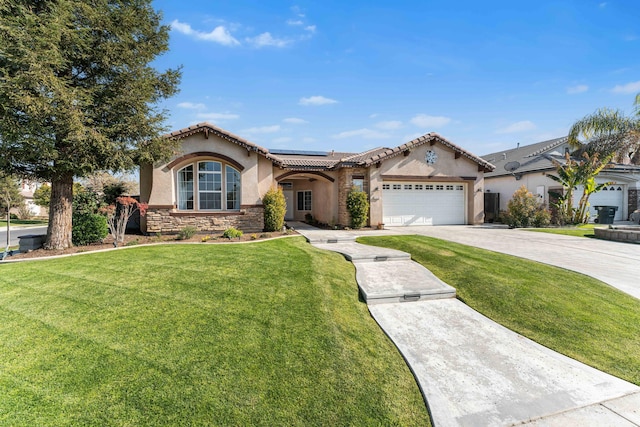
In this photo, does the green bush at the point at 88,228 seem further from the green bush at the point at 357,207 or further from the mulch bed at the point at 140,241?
the green bush at the point at 357,207

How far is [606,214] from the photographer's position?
18.2 metres

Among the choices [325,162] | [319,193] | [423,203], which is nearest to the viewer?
[325,162]

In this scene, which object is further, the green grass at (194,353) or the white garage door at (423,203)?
the white garage door at (423,203)

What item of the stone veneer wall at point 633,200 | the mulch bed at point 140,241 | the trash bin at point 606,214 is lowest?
the mulch bed at point 140,241

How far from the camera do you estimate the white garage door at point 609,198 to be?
19.3 meters

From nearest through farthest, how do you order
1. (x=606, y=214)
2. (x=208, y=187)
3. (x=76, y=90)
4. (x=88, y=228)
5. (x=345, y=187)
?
(x=76, y=90), (x=88, y=228), (x=208, y=187), (x=345, y=187), (x=606, y=214)

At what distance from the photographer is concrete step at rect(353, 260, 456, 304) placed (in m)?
6.17

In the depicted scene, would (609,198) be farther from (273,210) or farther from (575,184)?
(273,210)

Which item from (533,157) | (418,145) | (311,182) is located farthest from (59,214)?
(533,157)

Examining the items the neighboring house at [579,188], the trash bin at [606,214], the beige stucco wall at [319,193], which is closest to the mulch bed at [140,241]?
the beige stucco wall at [319,193]

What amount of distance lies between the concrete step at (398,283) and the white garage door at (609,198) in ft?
62.9

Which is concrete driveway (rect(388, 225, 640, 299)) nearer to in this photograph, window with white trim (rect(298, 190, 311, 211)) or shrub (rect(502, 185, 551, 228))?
shrub (rect(502, 185, 551, 228))

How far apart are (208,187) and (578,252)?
15.1 m

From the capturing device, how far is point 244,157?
14.2 meters
